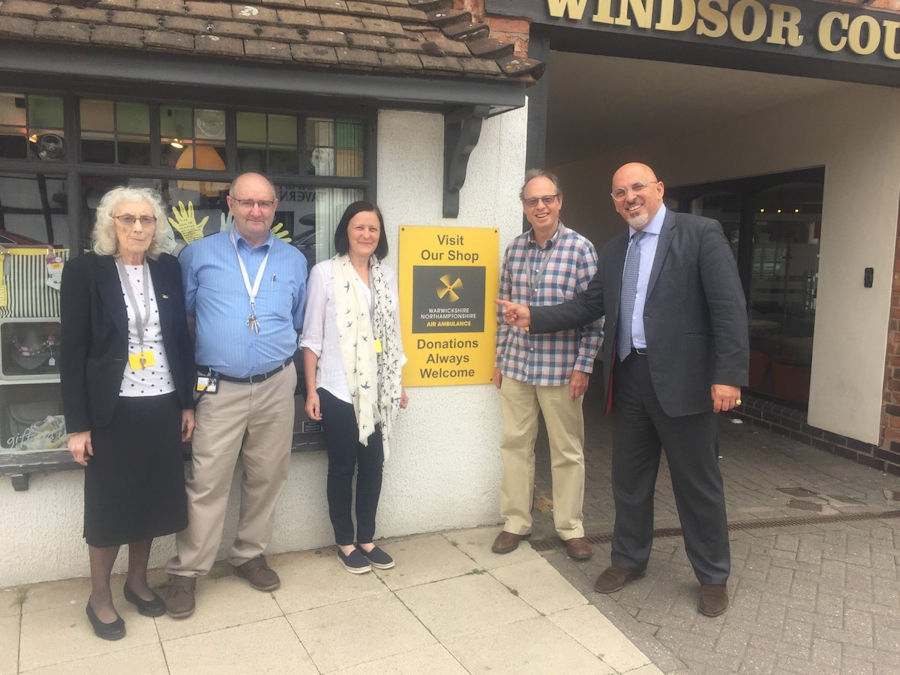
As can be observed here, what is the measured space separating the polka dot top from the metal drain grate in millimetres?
A: 2238

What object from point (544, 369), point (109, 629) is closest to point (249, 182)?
point (544, 369)

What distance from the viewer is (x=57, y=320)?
3555mm

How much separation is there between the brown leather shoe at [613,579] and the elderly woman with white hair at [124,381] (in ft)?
6.72

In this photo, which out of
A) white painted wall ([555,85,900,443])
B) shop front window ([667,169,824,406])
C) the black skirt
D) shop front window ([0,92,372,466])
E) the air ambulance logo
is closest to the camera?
the black skirt

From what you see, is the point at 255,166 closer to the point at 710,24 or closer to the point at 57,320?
the point at 57,320

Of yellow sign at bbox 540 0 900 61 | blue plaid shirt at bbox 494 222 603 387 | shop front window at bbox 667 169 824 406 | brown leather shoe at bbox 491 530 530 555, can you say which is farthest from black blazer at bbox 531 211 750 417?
shop front window at bbox 667 169 824 406

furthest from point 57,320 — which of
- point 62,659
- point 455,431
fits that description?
point 455,431

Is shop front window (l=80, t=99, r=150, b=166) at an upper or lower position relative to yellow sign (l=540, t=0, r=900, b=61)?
lower

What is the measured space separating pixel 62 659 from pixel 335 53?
2810 mm

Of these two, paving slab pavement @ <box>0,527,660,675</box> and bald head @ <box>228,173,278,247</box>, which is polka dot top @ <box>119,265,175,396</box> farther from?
paving slab pavement @ <box>0,527,660,675</box>

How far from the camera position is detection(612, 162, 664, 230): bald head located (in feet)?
11.0

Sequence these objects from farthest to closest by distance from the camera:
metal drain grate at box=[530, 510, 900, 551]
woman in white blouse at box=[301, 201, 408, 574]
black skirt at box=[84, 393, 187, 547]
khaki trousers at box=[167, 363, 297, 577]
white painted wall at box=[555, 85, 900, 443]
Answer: white painted wall at box=[555, 85, 900, 443] < metal drain grate at box=[530, 510, 900, 551] < woman in white blouse at box=[301, 201, 408, 574] < khaki trousers at box=[167, 363, 297, 577] < black skirt at box=[84, 393, 187, 547]

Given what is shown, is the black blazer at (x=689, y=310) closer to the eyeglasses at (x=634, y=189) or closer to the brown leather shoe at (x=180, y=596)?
the eyeglasses at (x=634, y=189)

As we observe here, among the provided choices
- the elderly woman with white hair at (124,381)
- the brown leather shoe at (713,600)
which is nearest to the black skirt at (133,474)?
the elderly woman with white hair at (124,381)
